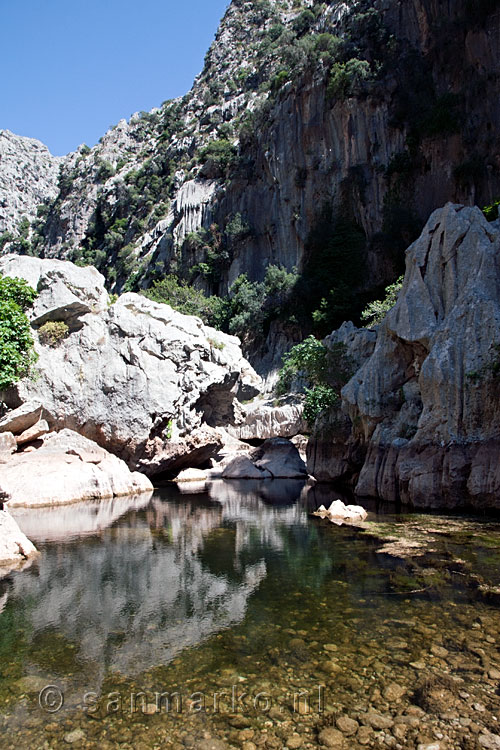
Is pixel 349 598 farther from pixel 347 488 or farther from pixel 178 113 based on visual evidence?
pixel 178 113

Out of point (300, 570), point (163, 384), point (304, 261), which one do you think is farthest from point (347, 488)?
point (304, 261)

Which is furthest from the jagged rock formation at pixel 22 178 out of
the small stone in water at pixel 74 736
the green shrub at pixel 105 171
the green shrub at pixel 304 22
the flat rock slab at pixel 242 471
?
the small stone in water at pixel 74 736

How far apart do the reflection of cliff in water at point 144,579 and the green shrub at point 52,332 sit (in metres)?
11.9

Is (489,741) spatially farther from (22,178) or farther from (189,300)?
(22,178)

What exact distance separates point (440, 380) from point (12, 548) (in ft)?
44.6

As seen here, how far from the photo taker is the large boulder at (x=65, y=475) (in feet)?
66.2

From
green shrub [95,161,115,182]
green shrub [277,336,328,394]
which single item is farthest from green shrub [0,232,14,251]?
green shrub [277,336,328,394]

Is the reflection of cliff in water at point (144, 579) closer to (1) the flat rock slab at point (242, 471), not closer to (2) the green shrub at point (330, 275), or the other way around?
(1) the flat rock slab at point (242, 471)

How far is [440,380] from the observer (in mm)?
17172

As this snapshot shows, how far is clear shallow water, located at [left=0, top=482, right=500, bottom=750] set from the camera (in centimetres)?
479

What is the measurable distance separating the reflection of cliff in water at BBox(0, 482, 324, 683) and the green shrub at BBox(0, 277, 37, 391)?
8401mm

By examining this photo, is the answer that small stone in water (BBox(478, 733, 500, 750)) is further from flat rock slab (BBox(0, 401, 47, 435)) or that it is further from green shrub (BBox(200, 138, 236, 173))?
green shrub (BBox(200, 138, 236, 173))

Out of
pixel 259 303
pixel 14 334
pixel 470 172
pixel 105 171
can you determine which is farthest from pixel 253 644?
pixel 105 171

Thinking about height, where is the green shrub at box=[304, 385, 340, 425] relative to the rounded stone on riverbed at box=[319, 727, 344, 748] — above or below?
above
